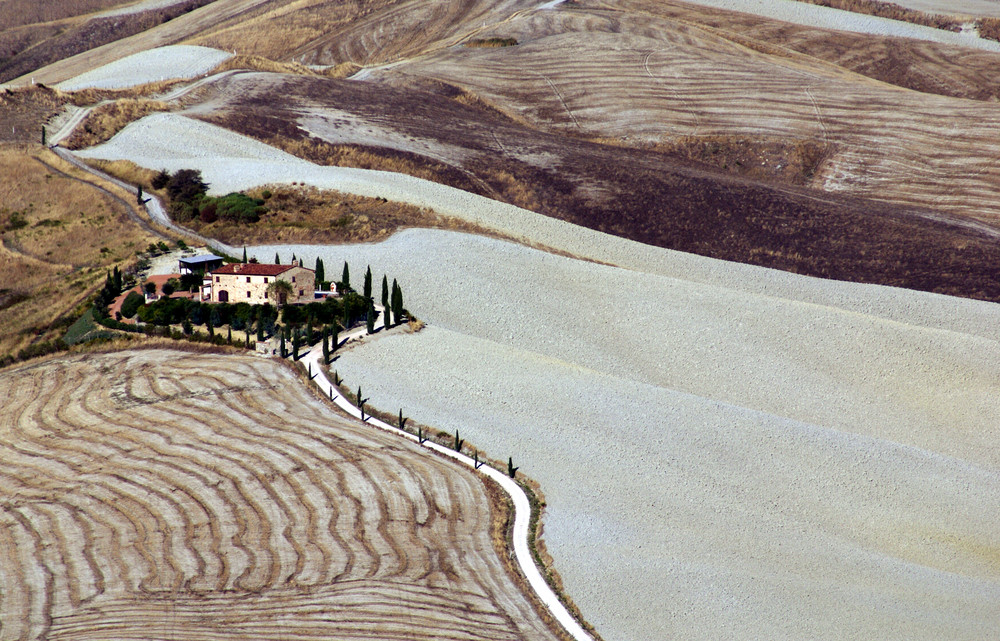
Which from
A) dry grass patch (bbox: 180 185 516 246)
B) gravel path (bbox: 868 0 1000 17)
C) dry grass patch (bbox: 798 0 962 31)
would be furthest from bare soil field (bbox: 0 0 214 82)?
gravel path (bbox: 868 0 1000 17)

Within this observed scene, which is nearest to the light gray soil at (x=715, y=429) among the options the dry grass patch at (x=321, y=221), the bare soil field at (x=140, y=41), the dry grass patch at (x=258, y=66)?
the dry grass patch at (x=321, y=221)

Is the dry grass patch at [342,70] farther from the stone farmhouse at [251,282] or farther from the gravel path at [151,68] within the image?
the stone farmhouse at [251,282]

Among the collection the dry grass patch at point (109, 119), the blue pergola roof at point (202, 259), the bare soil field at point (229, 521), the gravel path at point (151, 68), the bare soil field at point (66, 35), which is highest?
the bare soil field at point (66, 35)

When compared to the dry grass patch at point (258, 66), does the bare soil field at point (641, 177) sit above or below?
below

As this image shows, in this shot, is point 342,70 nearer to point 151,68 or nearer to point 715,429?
point 151,68

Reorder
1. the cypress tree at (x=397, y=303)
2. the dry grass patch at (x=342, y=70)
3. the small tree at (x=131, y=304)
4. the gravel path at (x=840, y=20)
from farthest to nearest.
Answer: the gravel path at (x=840, y=20), the dry grass patch at (x=342, y=70), the cypress tree at (x=397, y=303), the small tree at (x=131, y=304)

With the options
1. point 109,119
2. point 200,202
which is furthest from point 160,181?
point 109,119

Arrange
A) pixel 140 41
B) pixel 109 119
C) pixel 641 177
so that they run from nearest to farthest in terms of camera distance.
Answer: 1. pixel 641 177
2. pixel 109 119
3. pixel 140 41

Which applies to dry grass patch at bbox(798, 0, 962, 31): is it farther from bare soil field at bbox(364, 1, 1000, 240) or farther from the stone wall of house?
the stone wall of house
